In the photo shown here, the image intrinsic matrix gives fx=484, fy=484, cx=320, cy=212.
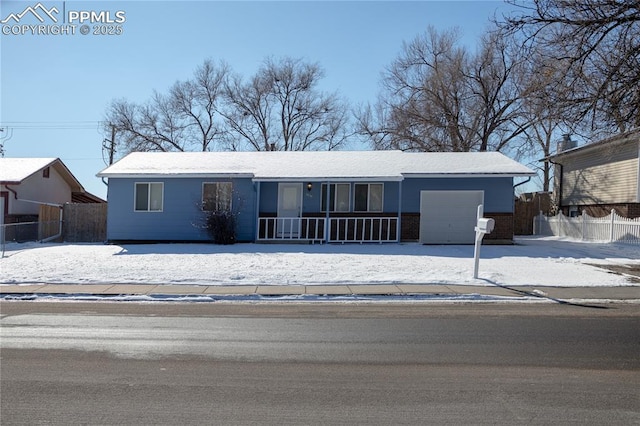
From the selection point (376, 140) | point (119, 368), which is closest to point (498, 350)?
point (119, 368)

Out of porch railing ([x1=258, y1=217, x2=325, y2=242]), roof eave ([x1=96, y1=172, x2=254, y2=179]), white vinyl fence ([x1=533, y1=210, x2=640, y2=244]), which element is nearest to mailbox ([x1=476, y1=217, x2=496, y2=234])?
porch railing ([x1=258, y1=217, x2=325, y2=242])

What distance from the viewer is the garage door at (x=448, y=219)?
20188 mm

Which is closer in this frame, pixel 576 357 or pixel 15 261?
pixel 576 357

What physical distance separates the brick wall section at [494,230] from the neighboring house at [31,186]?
58.9 feet

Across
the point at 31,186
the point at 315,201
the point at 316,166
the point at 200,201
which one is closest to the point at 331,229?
the point at 315,201

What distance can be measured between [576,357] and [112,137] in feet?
141

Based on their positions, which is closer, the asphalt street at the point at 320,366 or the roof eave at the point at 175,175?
the asphalt street at the point at 320,366

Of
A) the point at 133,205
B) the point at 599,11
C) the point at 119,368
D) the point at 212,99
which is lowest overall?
the point at 119,368

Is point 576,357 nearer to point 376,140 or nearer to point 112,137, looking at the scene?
point 376,140

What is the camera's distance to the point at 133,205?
67.3 feet

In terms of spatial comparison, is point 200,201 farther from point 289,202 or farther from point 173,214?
point 289,202

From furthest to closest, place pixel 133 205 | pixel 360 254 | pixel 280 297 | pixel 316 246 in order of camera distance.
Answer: pixel 133 205 → pixel 316 246 → pixel 360 254 → pixel 280 297

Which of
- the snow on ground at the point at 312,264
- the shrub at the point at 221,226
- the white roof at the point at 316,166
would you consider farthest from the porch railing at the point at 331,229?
the white roof at the point at 316,166

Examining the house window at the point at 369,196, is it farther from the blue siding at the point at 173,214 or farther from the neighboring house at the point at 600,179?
the neighboring house at the point at 600,179
